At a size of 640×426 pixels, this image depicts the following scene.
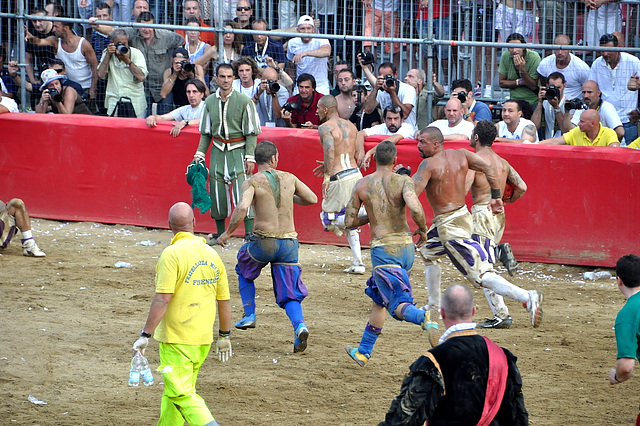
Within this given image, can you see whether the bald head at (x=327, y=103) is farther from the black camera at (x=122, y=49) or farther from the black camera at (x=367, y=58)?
the black camera at (x=122, y=49)

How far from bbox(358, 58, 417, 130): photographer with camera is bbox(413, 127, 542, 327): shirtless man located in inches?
145

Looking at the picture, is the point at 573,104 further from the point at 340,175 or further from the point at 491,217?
the point at 491,217

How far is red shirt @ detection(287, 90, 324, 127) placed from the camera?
11.8 metres

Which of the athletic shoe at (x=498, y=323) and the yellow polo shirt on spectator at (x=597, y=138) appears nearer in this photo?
the athletic shoe at (x=498, y=323)

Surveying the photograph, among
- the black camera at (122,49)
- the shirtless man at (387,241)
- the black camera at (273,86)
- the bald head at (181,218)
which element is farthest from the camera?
the black camera at (122,49)

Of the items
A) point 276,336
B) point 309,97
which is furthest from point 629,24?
point 276,336

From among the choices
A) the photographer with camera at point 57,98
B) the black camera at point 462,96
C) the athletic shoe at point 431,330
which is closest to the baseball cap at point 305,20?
the black camera at point 462,96

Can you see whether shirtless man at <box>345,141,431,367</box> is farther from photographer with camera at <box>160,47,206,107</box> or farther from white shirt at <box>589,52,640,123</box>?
photographer with camera at <box>160,47,206,107</box>

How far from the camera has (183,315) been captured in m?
5.16

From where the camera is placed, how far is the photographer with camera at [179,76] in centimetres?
1214

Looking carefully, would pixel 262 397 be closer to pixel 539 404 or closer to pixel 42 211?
pixel 539 404

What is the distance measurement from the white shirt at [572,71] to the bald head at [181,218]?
24.8 feet

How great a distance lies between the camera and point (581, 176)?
10469 millimetres

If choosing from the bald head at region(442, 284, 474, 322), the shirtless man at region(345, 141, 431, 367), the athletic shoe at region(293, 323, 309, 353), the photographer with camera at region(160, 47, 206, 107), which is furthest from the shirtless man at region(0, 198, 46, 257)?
the bald head at region(442, 284, 474, 322)
